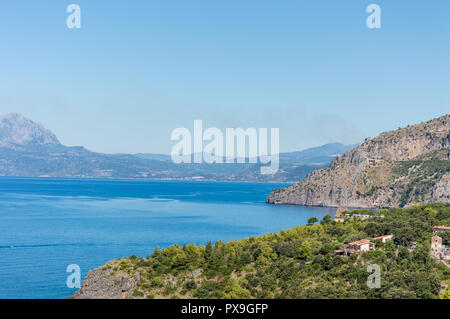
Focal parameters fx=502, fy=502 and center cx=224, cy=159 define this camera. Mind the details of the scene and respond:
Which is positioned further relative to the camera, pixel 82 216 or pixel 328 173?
pixel 328 173

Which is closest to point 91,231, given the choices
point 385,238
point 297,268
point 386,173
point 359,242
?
point 297,268

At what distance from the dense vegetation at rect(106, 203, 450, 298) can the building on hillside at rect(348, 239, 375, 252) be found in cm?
76

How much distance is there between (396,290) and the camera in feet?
106

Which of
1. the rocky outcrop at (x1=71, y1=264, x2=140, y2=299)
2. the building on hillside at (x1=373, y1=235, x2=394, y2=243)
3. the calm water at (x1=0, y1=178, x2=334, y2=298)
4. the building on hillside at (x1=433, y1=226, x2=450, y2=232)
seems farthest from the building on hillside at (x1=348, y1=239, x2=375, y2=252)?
the calm water at (x1=0, y1=178, x2=334, y2=298)

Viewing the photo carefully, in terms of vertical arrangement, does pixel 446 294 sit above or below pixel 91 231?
above

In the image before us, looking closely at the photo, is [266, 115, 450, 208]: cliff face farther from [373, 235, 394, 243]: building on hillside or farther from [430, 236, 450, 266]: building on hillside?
[430, 236, 450, 266]: building on hillside

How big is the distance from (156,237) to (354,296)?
5085 centimetres

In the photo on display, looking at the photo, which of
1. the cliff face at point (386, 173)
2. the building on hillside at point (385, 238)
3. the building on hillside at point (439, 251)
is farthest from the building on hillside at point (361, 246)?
the cliff face at point (386, 173)

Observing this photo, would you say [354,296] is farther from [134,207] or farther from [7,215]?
[134,207]

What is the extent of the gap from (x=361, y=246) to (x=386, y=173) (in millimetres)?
125624

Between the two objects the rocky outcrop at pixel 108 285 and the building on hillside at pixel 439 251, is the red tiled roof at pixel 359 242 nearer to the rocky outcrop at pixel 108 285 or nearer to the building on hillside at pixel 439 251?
the building on hillside at pixel 439 251

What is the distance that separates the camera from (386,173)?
162m

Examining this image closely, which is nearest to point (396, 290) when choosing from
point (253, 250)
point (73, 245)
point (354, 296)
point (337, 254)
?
point (354, 296)

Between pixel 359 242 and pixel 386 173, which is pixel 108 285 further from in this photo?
pixel 386 173
